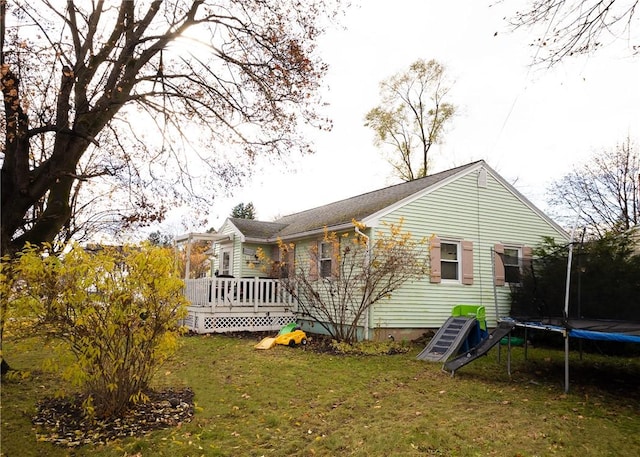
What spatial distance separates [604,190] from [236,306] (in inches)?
919

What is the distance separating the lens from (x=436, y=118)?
27.5 meters

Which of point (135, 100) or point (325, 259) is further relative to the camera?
point (325, 259)

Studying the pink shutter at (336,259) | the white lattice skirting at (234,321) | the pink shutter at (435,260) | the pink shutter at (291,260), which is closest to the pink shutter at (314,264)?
the pink shutter at (291,260)

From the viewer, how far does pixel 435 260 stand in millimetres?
12359

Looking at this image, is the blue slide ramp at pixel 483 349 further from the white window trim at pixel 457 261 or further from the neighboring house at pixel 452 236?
the white window trim at pixel 457 261

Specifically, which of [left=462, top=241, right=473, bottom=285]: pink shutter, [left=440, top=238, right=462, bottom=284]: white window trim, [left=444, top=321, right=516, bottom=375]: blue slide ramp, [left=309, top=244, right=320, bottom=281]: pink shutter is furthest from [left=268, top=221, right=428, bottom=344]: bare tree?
[left=444, top=321, right=516, bottom=375]: blue slide ramp

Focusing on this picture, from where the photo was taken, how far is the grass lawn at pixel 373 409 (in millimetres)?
4449

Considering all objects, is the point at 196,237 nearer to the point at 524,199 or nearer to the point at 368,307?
the point at 368,307

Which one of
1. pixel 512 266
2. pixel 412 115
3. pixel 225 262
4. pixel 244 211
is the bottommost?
pixel 512 266

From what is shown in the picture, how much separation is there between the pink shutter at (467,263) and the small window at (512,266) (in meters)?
0.96

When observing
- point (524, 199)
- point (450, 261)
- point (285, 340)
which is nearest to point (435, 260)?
point (450, 261)

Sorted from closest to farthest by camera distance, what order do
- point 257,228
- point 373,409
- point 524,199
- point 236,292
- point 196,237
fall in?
point 373,409
point 236,292
point 524,199
point 196,237
point 257,228

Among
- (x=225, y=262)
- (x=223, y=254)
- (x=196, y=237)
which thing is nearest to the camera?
(x=196, y=237)

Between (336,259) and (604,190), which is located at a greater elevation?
(604,190)
